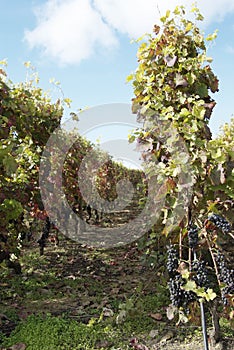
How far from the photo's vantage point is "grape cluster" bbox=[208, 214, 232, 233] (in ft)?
7.77

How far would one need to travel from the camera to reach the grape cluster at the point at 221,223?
2367 millimetres

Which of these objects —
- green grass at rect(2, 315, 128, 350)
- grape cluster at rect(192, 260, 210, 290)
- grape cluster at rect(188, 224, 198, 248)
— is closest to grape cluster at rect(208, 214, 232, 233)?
grape cluster at rect(188, 224, 198, 248)

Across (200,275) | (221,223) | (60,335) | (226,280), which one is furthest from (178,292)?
(60,335)

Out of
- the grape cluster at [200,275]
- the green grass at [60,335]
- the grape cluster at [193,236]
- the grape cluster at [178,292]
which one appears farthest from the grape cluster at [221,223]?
the green grass at [60,335]

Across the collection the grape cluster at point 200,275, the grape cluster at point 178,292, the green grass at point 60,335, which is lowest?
the green grass at point 60,335

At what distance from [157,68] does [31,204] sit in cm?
299

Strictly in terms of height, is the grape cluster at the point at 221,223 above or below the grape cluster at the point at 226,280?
above

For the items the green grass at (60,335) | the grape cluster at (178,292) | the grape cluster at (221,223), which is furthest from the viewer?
the green grass at (60,335)

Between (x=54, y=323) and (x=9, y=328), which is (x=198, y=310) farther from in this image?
(x=9, y=328)

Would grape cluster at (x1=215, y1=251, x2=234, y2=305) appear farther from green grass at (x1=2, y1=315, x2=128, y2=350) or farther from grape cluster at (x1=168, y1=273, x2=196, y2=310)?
green grass at (x1=2, y1=315, x2=128, y2=350)

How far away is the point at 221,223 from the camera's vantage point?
2389 mm

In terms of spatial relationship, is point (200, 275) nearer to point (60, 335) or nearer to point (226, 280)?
point (226, 280)

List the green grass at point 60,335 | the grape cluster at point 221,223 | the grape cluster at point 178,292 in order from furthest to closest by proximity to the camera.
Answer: the green grass at point 60,335
the grape cluster at point 178,292
the grape cluster at point 221,223

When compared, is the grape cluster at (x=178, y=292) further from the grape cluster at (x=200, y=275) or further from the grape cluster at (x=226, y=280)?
the grape cluster at (x=226, y=280)
